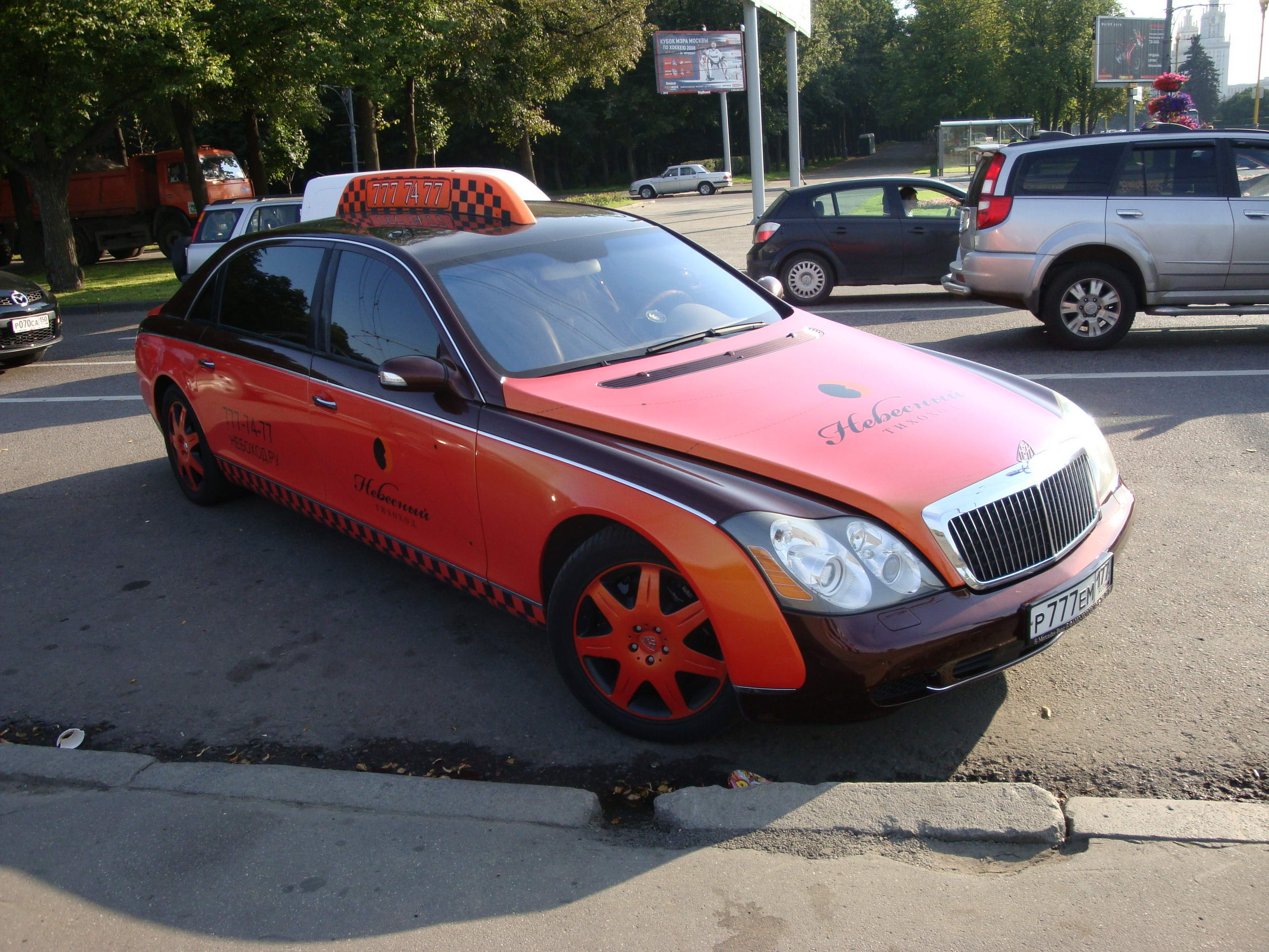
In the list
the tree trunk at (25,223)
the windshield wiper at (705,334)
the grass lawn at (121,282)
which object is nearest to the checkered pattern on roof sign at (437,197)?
the windshield wiper at (705,334)

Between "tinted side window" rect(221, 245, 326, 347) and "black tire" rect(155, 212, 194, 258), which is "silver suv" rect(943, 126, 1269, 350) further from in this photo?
"black tire" rect(155, 212, 194, 258)

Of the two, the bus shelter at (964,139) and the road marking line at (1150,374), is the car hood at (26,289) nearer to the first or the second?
the road marking line at (1150,374)

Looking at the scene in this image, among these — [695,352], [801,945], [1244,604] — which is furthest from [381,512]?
[1244,604]

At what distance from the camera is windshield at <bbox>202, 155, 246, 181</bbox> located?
2714 centimetres

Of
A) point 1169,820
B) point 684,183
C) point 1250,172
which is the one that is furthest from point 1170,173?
point 684,183

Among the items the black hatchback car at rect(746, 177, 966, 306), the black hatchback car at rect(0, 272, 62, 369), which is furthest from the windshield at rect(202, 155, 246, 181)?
the black hatchback car at rect(746, 177, 966, 306)

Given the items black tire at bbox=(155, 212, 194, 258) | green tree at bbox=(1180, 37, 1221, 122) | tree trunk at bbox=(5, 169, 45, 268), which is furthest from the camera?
green tree at bbox=(1180, 37, 1221, 122)

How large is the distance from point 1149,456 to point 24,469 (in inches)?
287

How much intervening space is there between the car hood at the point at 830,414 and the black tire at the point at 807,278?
852 cm

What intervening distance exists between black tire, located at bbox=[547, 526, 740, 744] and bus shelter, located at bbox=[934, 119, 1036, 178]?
123 ft

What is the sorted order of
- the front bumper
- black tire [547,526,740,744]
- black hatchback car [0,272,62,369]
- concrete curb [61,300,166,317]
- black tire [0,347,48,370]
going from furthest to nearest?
concrete curb [61,300,166,317], black tire [0,347,48,370], black hatchback car [0,272,62,369], black tire [547,526,740,744], the front bumper

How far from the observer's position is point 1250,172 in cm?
865

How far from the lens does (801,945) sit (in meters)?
2.46

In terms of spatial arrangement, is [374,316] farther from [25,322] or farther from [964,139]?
[964,139]
